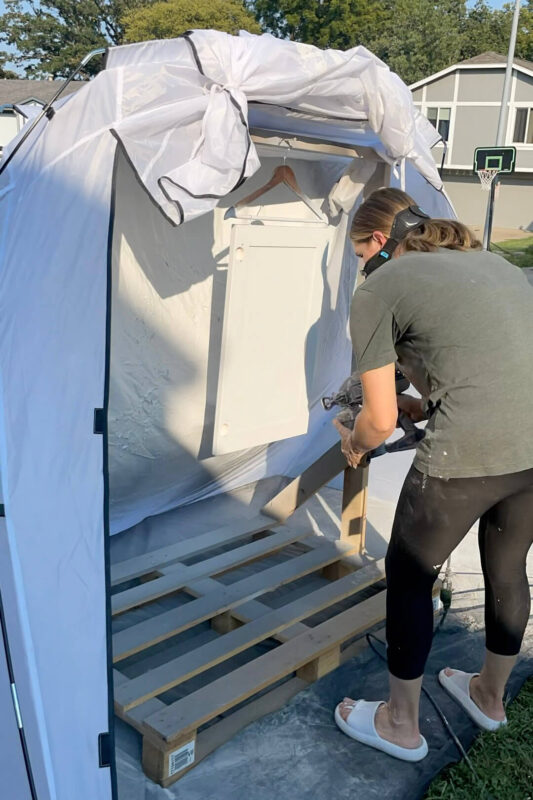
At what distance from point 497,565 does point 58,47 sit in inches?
1870

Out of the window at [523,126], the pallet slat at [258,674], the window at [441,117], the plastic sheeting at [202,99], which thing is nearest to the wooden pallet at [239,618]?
the pallet slat at [258,674]

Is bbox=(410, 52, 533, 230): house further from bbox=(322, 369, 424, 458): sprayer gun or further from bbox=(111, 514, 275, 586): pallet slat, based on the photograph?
bbox=(322, 369, 424, 458): sprayer gun

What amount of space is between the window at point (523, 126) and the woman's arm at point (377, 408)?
2371cm

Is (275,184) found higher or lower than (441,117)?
lower

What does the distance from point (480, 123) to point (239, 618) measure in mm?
23399

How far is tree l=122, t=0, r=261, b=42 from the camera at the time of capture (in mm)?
33625

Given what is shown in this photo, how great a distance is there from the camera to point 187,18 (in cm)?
3412

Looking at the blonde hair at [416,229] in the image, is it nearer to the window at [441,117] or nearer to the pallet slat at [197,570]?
the pallet slat at [197,570]

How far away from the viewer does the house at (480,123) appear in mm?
22312

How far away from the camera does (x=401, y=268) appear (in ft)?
5.74

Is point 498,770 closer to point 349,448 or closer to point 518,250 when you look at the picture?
point 349,448

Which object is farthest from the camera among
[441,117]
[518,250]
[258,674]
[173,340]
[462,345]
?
[441,117]

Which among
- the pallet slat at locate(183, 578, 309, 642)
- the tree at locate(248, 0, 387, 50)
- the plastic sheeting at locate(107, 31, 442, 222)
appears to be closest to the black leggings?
the pallet slat at locate(183, 578, 309, 642)

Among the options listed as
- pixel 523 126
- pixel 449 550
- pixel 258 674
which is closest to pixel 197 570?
pixel 258 674
